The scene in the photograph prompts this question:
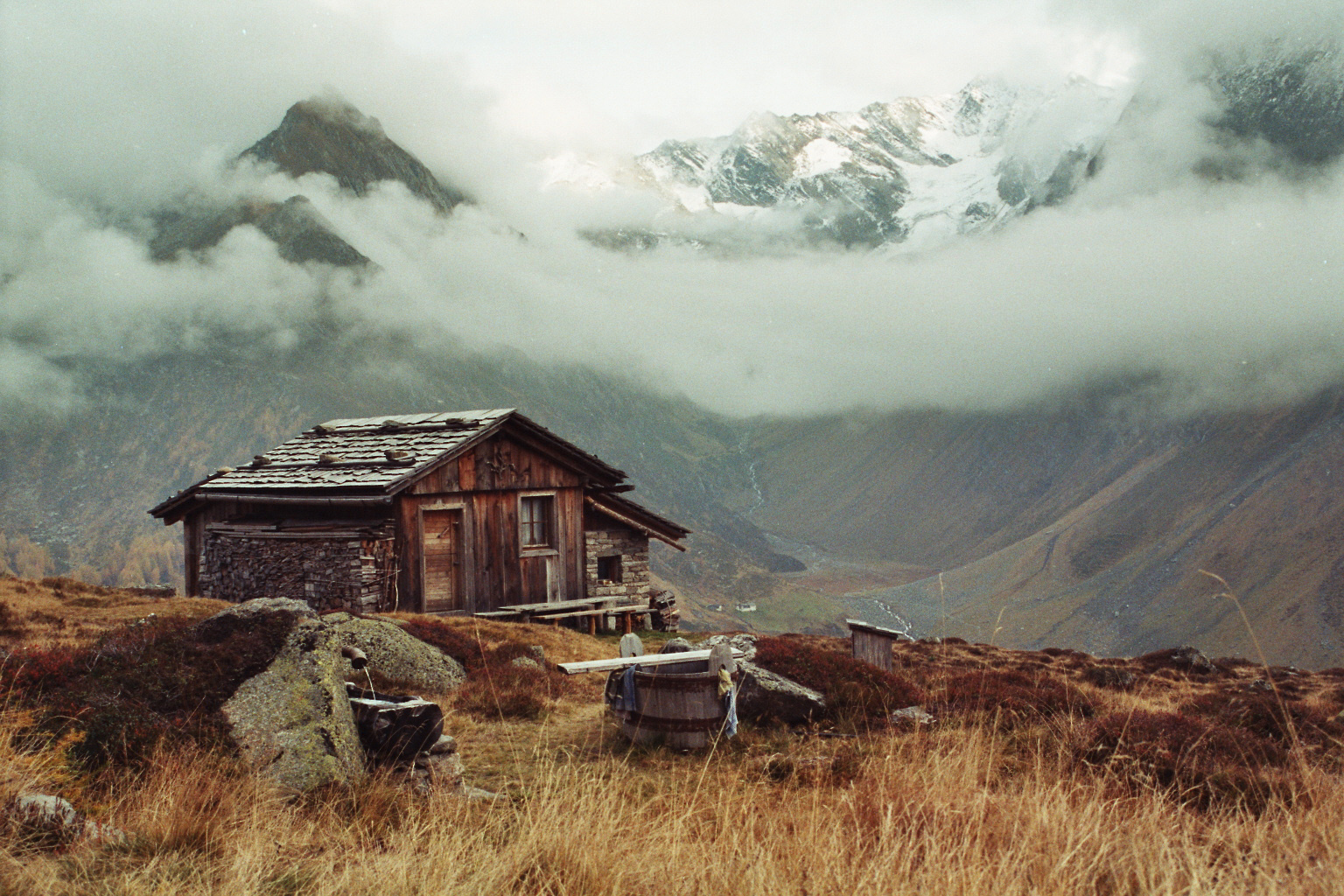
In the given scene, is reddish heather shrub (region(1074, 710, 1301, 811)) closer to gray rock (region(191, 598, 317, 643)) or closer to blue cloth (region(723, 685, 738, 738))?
blue cloth (region(723, 685, 738, 738))

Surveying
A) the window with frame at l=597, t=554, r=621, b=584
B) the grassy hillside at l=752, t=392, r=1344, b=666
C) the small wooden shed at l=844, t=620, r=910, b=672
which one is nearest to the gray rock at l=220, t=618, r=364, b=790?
the small wooden shed at l=844, t=620, r=910, b=672

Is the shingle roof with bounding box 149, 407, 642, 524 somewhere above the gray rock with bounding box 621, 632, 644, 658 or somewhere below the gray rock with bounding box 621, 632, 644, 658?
above

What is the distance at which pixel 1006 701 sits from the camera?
11164 mm

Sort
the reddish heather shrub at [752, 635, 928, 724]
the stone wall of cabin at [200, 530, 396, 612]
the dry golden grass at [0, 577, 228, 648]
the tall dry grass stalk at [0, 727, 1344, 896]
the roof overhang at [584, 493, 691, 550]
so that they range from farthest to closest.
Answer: the roof overhang at [584, 493, 691, 550], the stone wall of cabin at [200, 530, 396, 612], the dry golden grass at [0, 577, 228, 648], the reddish heather shrub at [752, 635, 928, 724], the tall dry grass stalk at [0, 727, 1344, 896]

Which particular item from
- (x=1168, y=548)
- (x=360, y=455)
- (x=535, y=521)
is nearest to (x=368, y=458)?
(x=360, y=455)

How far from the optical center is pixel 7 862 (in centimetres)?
364

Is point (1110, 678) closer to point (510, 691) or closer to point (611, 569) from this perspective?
point (611, 569)

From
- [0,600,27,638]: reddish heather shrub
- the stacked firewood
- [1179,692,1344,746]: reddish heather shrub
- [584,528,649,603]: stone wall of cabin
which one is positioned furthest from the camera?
the stacked firewood

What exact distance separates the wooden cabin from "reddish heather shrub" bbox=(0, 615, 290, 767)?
1214 centimetres

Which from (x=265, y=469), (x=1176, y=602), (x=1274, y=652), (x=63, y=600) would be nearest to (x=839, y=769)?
(x=265, y=469)

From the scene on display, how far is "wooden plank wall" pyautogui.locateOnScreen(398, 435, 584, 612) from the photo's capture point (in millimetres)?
19703

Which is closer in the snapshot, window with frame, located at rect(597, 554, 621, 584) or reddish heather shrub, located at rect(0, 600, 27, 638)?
reddish heather shrub, located at rect(0, 600, 27, 638)

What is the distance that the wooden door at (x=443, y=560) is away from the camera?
20.1 m

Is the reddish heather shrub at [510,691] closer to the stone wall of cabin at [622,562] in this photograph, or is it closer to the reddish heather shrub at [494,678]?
the reddish heather shrub at [494,678]
